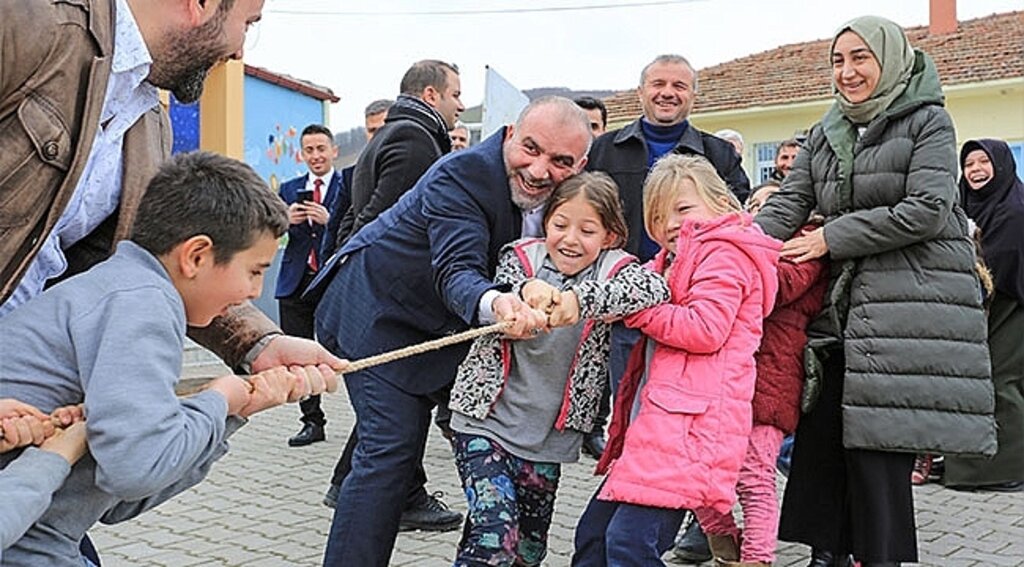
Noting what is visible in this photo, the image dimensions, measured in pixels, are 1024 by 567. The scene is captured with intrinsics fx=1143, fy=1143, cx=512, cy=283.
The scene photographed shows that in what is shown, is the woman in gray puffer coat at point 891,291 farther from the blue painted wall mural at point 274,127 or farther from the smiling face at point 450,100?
the blue painted wall mural at point 274,127

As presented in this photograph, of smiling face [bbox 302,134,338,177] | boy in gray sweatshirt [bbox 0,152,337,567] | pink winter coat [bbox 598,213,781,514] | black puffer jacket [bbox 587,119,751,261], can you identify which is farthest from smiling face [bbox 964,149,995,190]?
boy in gray sweatshirt [bbox 0,152,337,567]

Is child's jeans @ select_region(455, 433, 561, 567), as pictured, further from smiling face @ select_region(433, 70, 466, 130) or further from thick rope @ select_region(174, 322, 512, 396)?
smiling face @ select_region(433, 70, 466, 130)

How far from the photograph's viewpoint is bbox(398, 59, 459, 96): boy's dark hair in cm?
635

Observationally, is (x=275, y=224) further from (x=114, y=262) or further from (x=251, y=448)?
(x=251, y=448)

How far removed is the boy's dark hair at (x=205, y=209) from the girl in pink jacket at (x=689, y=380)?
5.08ft

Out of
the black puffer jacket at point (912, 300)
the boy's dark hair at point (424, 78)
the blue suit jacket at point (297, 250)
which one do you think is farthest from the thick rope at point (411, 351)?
the blue suit jacket at point (297, 250)

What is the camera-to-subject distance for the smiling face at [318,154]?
27.5 ft

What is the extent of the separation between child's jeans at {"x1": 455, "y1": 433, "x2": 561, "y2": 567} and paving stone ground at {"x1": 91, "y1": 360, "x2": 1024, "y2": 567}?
124cm

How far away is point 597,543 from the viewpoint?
380 centimetres

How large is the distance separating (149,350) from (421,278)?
183 cm

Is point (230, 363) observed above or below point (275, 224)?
below

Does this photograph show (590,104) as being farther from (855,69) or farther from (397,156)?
(855,69)

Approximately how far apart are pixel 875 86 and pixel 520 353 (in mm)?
1746

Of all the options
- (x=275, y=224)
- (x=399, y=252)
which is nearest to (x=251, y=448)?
(x=399, y=252)
